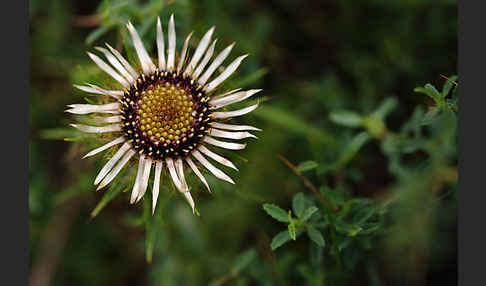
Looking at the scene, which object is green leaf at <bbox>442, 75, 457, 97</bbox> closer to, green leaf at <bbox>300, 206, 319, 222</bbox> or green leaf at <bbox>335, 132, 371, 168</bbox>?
green leaf at <bbox>335, 132, 371, 168</bbox>

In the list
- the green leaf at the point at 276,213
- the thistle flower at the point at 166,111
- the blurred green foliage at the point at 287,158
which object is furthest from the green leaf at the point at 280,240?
the thistle flower at the point at 166,111

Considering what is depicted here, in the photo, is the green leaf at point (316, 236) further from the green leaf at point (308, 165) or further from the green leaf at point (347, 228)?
the green leaf at point (308, 165)

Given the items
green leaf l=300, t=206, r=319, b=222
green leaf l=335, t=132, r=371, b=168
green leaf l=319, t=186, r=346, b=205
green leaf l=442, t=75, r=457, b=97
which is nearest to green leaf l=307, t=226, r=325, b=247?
green leaf l=300, t=206, r=319, b=222

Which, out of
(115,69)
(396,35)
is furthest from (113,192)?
(396,35)

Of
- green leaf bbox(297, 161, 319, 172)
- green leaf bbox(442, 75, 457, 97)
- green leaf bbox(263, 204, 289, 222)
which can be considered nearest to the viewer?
green leaf bbox(442, 75, 457, 97)

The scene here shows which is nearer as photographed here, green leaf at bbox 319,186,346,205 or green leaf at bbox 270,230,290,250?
green leaf at bbox 270,230,290,250

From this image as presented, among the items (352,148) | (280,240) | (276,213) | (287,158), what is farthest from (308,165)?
(287,158)

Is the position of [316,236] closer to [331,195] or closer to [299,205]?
[299,205]
